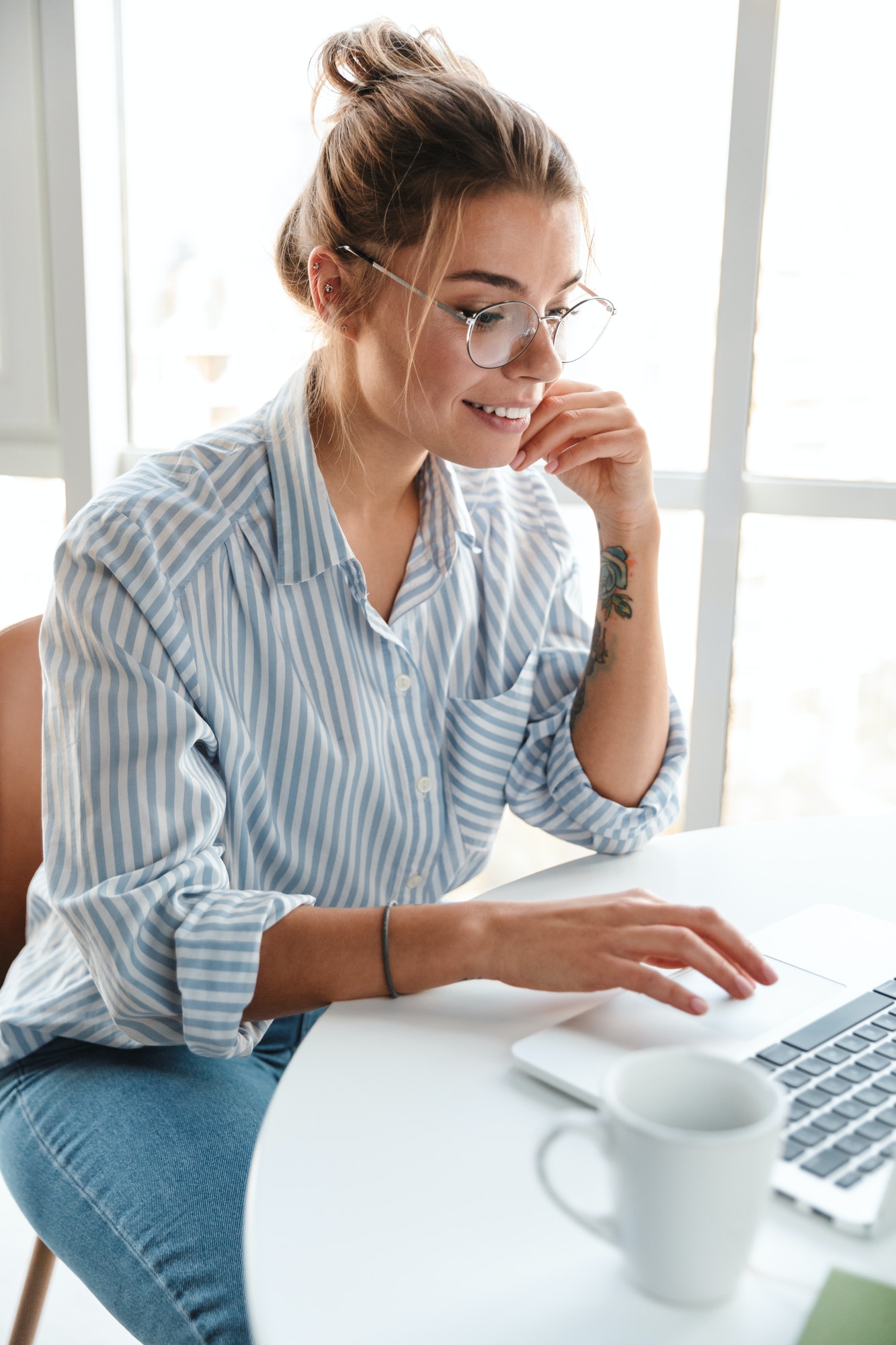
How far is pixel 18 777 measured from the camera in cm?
112

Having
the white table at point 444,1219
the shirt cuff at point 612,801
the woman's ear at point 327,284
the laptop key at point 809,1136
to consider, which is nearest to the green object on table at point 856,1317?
the white table at point 444,1219

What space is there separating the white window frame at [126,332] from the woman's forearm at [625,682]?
92cm

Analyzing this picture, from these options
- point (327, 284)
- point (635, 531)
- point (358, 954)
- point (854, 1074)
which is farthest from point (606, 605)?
point (854, 1074)

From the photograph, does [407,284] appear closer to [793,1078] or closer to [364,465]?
[364,465]

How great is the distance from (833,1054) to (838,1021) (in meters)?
0.04

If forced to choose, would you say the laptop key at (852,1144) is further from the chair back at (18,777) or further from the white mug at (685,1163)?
the chair back at (18,777)

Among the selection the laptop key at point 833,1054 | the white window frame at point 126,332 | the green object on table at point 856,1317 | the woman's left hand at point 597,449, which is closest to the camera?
the green object on table at point 856,1317

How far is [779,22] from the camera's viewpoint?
77.1 inches

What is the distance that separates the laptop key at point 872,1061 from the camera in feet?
2.14

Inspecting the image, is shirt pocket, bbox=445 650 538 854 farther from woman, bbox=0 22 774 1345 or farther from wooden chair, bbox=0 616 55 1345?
wooden chair, bbox=0 616 55 1345

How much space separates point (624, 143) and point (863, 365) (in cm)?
60

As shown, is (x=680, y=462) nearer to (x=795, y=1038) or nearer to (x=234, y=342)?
(x=234, y=342)

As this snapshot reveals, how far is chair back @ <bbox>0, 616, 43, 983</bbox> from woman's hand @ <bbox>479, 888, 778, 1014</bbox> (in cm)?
55

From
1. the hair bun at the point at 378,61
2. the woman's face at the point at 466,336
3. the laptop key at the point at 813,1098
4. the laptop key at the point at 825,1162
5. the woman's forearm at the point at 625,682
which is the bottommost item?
the laptop key at the point at 825,1162
